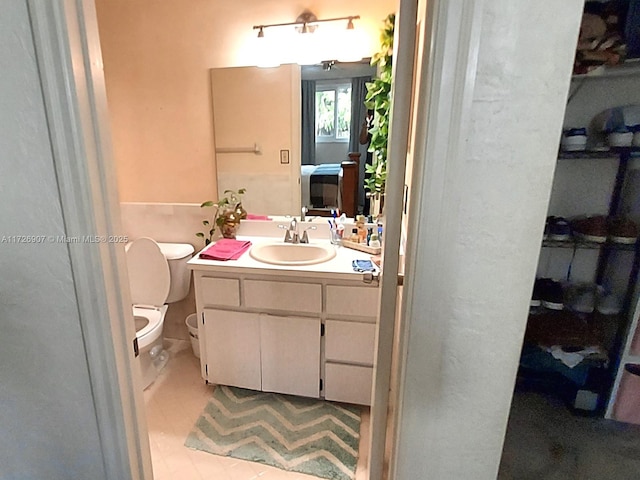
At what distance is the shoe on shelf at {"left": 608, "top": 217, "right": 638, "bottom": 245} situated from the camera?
49.6 inches

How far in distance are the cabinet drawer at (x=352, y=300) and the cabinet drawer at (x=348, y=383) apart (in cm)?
30

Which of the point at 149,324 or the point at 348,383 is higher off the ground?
the point at 149,324

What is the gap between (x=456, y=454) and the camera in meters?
0.83

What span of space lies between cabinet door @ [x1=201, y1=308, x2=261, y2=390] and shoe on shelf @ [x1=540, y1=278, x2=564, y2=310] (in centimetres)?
126

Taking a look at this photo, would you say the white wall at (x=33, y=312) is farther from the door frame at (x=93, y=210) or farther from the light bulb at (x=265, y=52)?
the light bulb at (x=265, y=52)

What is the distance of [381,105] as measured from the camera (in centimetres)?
178

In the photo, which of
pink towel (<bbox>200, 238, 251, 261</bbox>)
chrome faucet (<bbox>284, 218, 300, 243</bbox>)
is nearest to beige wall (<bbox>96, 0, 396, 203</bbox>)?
pink towel (<bbox>200, 238, 251, 261</bbox>)

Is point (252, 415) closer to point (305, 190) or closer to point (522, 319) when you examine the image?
point (305, 190)

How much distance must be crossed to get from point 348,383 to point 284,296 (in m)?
0.57

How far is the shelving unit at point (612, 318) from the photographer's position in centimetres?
125

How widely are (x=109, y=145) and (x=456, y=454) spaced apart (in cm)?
103

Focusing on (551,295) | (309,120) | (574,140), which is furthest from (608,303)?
(309,120)

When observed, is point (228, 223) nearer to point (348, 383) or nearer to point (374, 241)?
point (374, 241)

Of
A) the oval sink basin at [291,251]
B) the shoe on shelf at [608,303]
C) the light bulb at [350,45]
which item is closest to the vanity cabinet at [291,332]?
the oval sink basin at [291,251]
